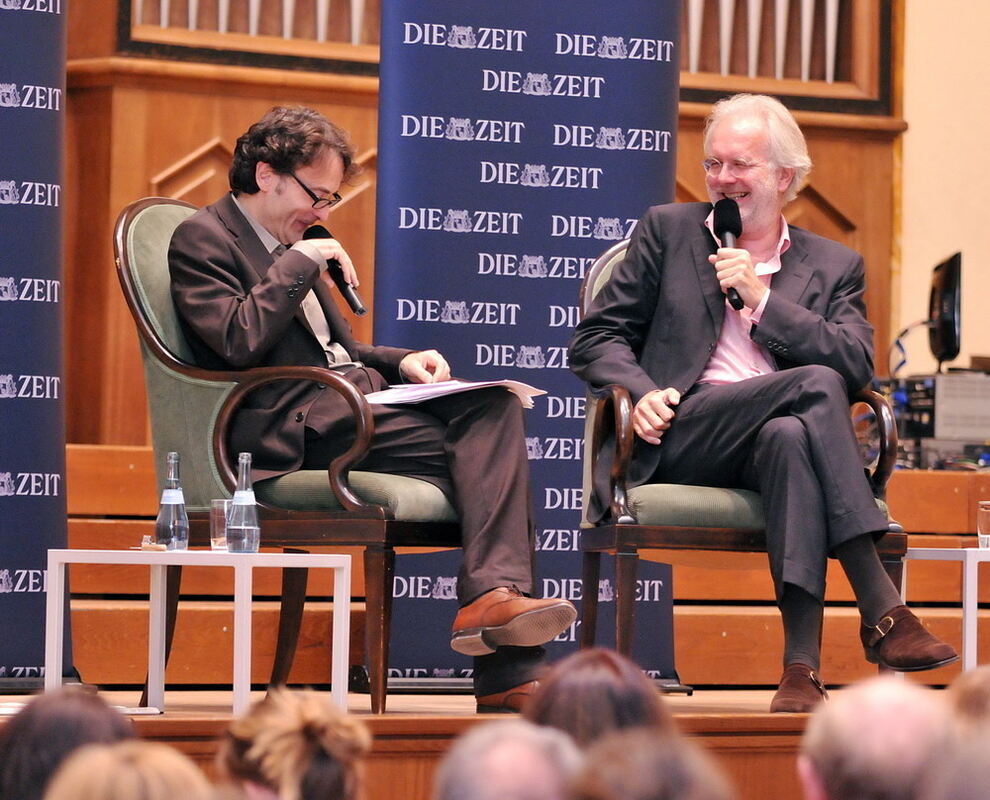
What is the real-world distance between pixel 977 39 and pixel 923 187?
2.30 feet

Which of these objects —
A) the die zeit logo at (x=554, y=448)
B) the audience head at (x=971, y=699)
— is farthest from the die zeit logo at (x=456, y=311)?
the audience head at (x=971, y=699)

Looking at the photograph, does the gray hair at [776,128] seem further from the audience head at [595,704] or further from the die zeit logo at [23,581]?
the audience head at [595,704]

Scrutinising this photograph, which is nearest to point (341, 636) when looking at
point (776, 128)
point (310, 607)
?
point (310, 607)

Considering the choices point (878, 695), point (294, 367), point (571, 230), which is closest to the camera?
point (878, 695)

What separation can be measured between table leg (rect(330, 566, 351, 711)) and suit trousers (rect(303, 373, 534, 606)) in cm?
23

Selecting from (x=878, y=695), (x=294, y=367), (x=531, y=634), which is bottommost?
(x=531, y=634)

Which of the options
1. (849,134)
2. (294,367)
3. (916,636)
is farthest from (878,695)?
(849,134)

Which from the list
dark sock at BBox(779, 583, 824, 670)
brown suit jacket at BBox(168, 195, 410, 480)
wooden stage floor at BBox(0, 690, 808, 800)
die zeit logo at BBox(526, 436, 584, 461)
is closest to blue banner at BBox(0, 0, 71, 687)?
brown suit jacket at BBox(168, 195, 410, 480)

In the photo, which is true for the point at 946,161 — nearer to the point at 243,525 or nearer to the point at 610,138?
the point at 610,138

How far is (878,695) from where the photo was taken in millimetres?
1454

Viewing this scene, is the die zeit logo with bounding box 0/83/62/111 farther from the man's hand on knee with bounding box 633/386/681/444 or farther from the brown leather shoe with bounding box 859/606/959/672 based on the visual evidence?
the brown leather shoe with bounding box 859/606/959/672

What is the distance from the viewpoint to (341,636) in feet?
10.3

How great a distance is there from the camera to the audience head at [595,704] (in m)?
1.59

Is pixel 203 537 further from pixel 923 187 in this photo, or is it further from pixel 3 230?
pixel 923 187
